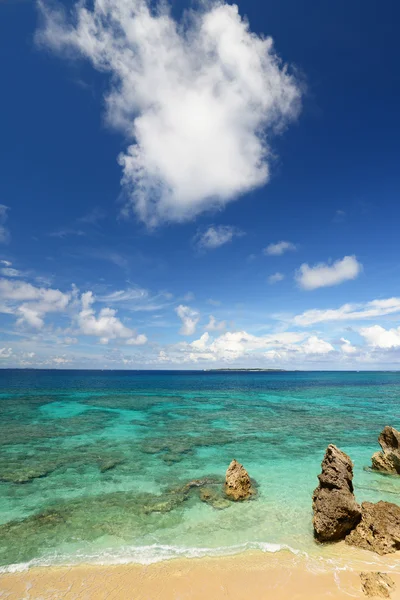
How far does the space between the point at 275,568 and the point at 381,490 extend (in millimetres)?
9890

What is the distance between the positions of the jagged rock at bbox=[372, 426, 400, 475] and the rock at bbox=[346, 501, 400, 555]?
857 centimetres

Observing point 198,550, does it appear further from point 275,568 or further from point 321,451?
point 321,451

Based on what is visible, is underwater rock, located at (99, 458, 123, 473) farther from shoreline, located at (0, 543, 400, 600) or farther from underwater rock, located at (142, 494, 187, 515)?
shoreline, located at (0, 543, 400, 600)

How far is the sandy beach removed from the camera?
912 centimetres

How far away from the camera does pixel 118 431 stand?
1272 inches

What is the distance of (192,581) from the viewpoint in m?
9.73

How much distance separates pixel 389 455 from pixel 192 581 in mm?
15886

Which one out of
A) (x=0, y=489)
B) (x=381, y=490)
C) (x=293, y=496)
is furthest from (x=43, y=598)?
(x=381, y=490)

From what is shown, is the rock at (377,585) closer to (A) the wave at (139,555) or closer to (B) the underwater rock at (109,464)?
(A) the wave at (139,555)

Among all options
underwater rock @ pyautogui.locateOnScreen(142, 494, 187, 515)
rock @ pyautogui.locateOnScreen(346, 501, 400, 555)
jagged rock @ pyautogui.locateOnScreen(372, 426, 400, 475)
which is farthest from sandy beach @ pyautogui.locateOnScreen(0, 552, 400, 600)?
jagged rock @ pyautogui.locateOnScreen(372, 426, 400, 475)

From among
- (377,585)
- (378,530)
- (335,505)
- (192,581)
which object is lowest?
(192,581)

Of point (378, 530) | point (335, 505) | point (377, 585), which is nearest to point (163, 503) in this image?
point (335, 505)

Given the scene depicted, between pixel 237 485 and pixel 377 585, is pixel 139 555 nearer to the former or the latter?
pixel 237 485

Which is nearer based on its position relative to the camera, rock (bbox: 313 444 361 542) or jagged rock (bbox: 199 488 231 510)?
rock (bbox: 313 444 361 542)
